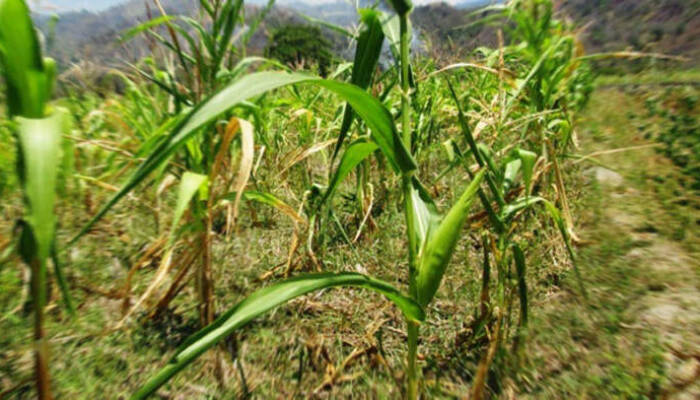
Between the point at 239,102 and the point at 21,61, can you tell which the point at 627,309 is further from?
the point at 21,61

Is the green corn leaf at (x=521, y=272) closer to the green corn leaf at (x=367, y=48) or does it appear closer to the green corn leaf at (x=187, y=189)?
the green corn leaf at (x=367, y=48)

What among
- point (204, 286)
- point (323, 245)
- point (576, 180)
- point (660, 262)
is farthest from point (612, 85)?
point (204, 286)

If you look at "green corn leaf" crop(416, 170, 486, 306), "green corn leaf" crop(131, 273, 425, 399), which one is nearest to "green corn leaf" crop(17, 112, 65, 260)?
"green corn leaf" crop(131, 273, 425, 399)

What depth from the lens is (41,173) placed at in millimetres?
422

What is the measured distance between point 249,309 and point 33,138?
1.05 ft

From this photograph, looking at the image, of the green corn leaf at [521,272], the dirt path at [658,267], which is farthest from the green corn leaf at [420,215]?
the dirt path at [658,267]

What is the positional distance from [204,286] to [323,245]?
0.46m

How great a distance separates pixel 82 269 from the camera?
3.97 ft

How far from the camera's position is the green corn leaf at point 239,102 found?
0.36 meters

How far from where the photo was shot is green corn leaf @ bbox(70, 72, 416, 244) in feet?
1.17

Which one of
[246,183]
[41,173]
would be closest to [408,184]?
[246,183]

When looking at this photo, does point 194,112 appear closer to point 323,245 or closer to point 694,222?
point 323,245

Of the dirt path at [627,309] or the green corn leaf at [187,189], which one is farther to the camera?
the dirt path at [627,309]

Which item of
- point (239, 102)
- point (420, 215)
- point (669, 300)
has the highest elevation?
point (239, 102)
